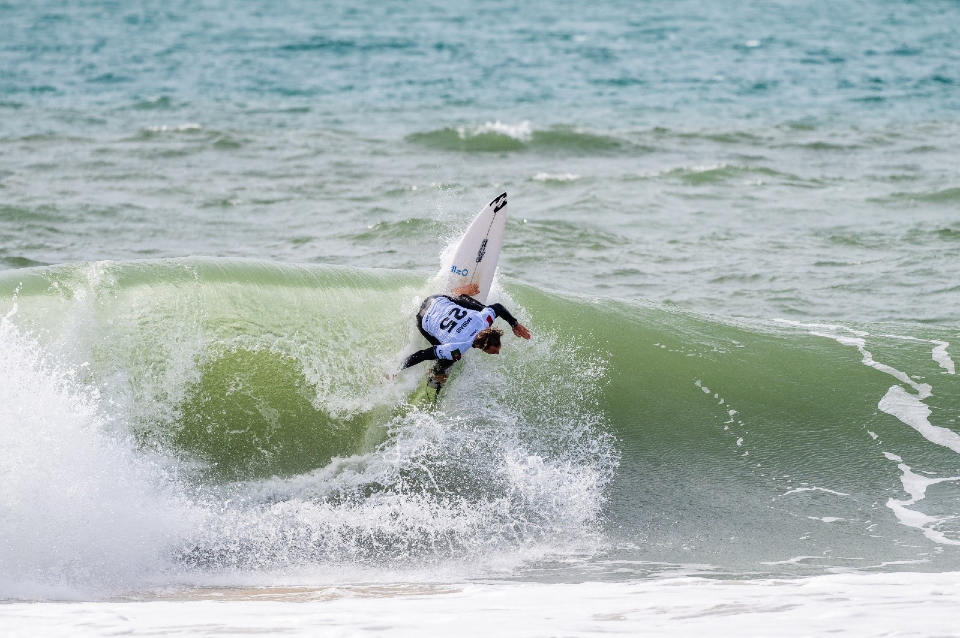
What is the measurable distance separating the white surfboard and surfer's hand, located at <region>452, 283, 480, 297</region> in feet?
0.09

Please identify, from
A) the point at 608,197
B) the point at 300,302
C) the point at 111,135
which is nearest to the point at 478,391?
the point at 300,302

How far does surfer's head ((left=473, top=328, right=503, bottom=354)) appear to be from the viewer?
7.33 metres

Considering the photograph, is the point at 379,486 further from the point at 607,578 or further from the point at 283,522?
the point at 607,578

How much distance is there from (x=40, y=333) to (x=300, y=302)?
73.0 inches

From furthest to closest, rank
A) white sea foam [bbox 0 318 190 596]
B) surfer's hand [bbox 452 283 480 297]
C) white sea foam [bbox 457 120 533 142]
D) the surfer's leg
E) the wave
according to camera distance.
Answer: white sea foam [bbox 457 120 533 142], the wave, surfer's hand [bbox 452 283 480 297], the surfer's leg, white sea foam [bbox 0 318 190 596]

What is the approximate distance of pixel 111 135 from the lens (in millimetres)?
20125

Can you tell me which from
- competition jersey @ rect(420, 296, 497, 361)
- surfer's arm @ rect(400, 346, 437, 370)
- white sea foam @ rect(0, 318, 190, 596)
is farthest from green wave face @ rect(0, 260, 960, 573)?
competition jersey @ rect(420, 296, 497, 361)

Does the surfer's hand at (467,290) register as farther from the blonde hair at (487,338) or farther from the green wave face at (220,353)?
the blonde hair at (487,338)

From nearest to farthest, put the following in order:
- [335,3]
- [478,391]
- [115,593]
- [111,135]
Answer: [115,593] < [478,391] < [111,135] < [335,3]

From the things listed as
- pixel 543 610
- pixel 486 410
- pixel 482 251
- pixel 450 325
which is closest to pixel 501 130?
pixel 482 251

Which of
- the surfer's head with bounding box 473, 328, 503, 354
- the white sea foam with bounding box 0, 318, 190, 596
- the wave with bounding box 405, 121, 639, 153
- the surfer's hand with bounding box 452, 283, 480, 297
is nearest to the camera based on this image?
the white sea foam with bounding box 0, 318, 190, 596

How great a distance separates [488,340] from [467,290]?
0.96 metres

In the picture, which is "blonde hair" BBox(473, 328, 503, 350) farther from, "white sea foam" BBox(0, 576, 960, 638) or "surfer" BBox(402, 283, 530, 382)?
"white sea foam" BBox(0, 576, 960, 638)

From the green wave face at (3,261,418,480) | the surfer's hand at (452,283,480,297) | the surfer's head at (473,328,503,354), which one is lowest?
the green wave face at (3,261,418,480)
